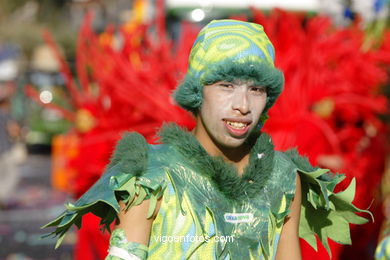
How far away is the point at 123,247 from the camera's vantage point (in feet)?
6.54

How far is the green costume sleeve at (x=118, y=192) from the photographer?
1.99 meters

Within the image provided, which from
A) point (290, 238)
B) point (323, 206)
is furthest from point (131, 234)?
point (323, 206)

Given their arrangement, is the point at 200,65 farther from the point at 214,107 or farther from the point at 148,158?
the point at 148,158

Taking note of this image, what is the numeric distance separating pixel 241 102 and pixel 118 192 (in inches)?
16.9

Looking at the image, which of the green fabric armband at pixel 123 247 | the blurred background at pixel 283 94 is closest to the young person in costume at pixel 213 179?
the green fabric armband at pixel 123 247

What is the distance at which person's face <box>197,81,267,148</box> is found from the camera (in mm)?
2123

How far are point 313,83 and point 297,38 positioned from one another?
1.06 ft

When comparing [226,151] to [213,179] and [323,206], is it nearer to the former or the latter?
[213,179]

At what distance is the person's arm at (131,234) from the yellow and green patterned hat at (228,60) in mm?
370

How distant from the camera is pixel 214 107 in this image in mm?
2135

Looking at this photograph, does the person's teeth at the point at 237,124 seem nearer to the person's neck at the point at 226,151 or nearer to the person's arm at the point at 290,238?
the person's neck at the point at 226,151

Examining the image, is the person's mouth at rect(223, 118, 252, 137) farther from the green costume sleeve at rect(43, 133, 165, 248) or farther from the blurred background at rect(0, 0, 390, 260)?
the blurred background at rect(0, 0, 390, 260)

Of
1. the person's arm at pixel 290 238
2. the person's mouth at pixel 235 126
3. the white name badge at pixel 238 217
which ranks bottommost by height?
the person's arm at pixel 290 238

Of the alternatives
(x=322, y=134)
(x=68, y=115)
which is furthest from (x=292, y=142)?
(x=68, y=115)
